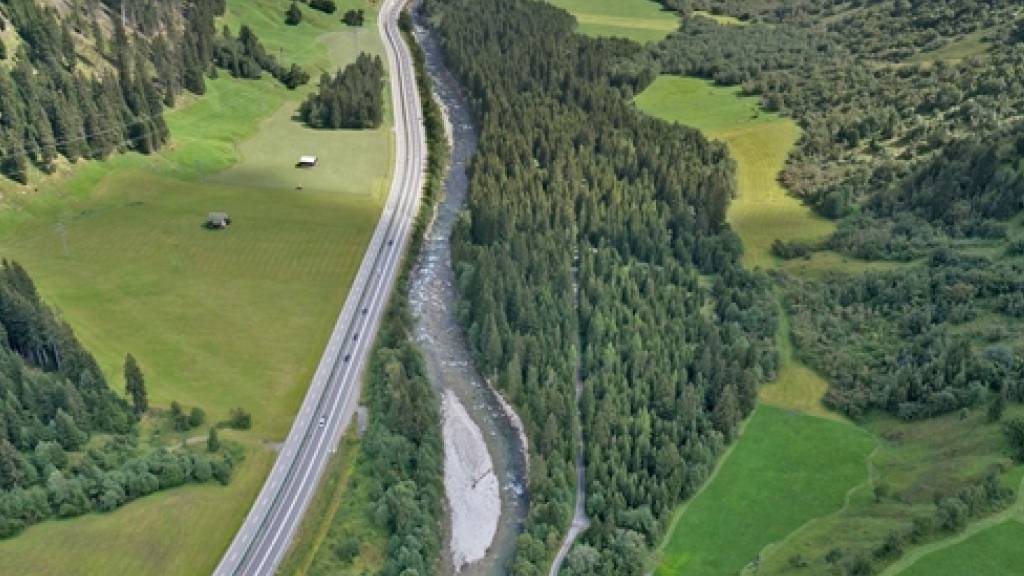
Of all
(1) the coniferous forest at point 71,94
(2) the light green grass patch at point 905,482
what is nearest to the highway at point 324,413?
(2) the light green grass patch at point 905,482

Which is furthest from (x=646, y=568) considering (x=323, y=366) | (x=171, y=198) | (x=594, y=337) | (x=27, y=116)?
(x=27, y=116)

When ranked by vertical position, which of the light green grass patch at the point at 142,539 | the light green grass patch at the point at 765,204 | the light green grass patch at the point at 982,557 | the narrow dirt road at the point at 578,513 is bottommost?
the light green grass patch at the point at 142,539

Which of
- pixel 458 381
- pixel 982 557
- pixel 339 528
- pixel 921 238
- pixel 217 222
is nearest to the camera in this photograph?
pixel 982 557

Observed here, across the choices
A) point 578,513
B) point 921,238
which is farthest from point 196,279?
point 921,238

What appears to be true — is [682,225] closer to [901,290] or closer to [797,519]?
[901,290]

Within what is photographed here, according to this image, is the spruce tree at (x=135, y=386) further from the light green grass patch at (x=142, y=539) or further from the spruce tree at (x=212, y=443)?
the light green grass patch at (x=142, y=539)

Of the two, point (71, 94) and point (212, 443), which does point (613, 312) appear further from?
point (71, 94)
